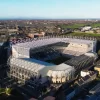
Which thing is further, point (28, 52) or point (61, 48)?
point (61, 48)

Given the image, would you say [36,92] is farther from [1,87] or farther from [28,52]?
[28,52]

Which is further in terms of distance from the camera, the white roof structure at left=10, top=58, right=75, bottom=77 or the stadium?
the stadium

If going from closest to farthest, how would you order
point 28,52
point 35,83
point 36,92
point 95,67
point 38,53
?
point 36,92, point 35,83, point 95,67, point 28,52, point 38,53

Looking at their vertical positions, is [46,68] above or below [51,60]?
above

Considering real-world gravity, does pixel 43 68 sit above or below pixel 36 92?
above

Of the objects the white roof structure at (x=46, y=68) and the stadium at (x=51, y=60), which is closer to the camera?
the white roof structure at (x=46, y=68)

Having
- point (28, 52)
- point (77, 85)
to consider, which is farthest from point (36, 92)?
point (28, 52)

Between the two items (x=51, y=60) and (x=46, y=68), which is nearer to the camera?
(x=46, y=68)

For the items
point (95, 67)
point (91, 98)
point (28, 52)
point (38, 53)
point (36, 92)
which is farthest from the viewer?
point (38, 53)
